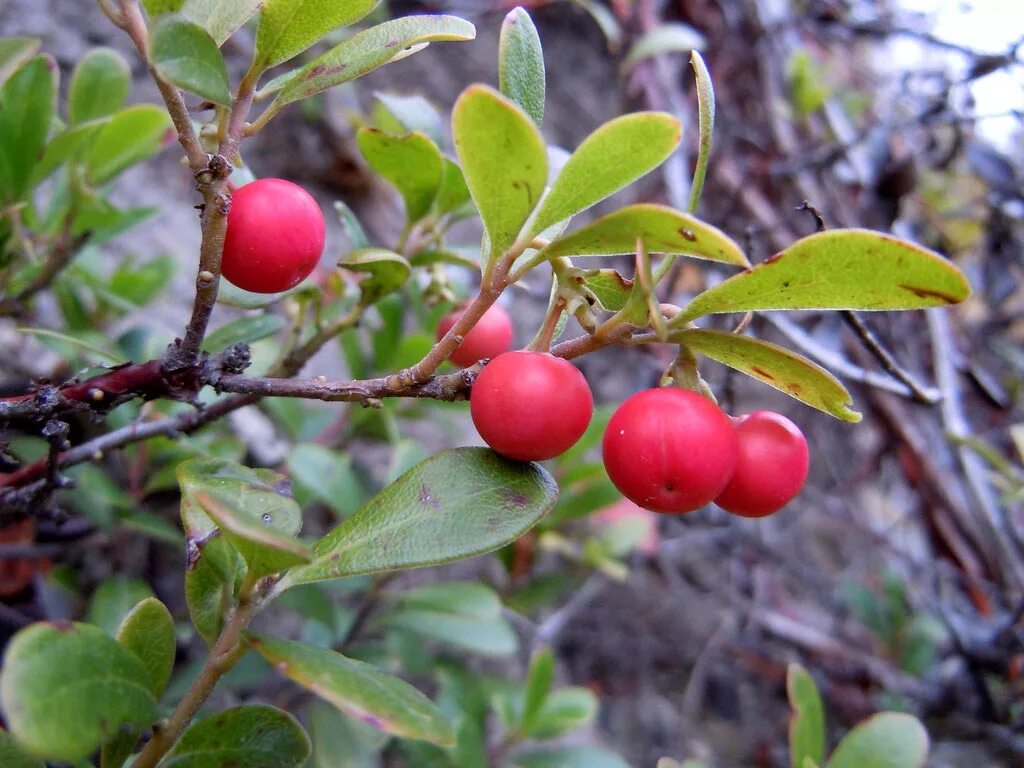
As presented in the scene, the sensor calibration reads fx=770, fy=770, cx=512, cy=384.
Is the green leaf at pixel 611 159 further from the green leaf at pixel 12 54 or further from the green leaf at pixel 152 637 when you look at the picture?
the green leaf at pixel 12 54

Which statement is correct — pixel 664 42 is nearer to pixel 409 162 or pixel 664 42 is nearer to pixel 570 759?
pixel 409 162

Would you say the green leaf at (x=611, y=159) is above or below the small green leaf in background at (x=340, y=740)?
above

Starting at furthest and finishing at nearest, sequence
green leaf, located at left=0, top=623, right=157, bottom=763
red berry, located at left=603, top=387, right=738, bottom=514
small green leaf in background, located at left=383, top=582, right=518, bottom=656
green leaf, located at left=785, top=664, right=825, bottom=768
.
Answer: small green leaf in background, located at left=383, top=582, right=518, bottom=656 → green leaf, located at left=785, top=664, right=825, bottom=768 → red berry, located at left=603, top=387, right=738, bottom=514 → green leaf, located at left=0, top=623, right=157, bottom=763

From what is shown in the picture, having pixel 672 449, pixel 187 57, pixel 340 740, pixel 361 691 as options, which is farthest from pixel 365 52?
pixel 340 740

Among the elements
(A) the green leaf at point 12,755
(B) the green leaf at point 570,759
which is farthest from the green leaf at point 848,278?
(B) the green leaf at point 570,759

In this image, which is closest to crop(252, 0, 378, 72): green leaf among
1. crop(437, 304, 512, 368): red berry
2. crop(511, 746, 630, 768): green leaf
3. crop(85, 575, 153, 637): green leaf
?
crop(437, 304, 512, 368): red berry

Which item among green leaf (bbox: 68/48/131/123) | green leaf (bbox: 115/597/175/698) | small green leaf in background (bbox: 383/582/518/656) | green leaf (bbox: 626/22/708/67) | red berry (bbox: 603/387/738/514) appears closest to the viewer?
red berry (bbox: 603/387/738/514)

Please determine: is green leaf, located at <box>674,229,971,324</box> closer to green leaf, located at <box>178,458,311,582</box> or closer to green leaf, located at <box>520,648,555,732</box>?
green leaf, located at <box>178,458,311,582</box>

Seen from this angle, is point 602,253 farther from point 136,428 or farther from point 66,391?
point 136,428
